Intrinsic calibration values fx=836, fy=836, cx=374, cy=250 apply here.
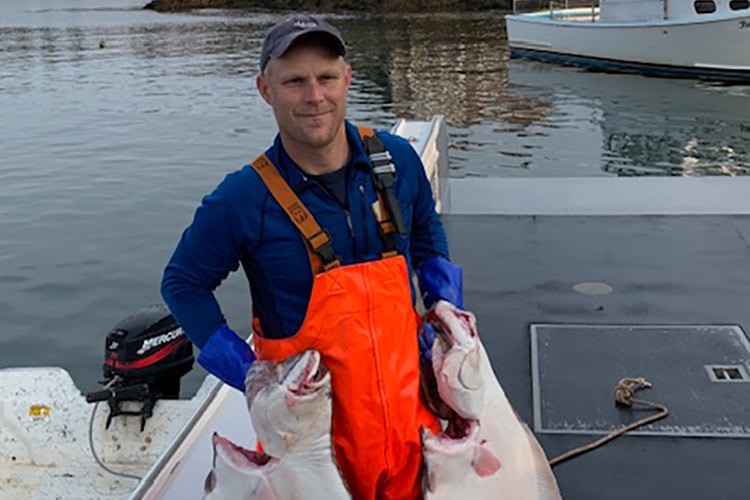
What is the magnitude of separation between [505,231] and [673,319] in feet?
5.51

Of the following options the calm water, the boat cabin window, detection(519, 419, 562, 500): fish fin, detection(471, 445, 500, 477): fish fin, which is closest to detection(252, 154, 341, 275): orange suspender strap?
detection(471, 445, 500, 477): fish fin

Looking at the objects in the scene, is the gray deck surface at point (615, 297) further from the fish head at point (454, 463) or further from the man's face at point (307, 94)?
the man's face at point (307, 94)

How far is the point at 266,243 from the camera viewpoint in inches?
89.9

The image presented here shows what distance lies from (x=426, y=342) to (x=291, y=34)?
0.94 metres

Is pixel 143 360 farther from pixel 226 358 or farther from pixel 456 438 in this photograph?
pixel 456 438

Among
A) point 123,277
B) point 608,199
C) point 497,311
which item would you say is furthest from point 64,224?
point 497,311

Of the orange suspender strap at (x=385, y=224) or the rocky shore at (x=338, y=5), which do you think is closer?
the orange suspender strap at (x=385, y=224)

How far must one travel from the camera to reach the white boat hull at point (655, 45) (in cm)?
1969

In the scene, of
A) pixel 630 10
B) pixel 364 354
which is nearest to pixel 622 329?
pixel 364 354

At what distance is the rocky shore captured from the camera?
49.9 metres

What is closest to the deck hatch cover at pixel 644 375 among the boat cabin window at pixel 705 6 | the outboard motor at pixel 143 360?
the outboard motor at pixel 143 360

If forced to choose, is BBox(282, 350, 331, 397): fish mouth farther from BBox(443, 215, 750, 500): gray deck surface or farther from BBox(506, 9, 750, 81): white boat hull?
BBox(506, 9, 750, 81): white boat hull

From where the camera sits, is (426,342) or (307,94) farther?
(426,342)

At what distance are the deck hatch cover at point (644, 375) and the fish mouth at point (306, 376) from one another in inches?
59.0
